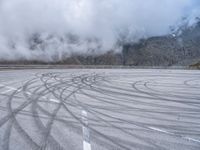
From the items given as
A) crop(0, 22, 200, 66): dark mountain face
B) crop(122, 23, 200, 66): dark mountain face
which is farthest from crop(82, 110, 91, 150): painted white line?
crop(122, 23, 200, 66): dark mountain face

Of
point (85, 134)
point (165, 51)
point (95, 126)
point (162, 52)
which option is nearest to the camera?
point (85, 134)

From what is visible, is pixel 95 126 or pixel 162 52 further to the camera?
pixel 162 52

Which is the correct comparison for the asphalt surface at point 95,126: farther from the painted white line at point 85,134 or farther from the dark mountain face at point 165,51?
the dark mountain face at point 165,51

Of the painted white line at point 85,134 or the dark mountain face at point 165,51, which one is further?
the dark mountain face at point 165,51

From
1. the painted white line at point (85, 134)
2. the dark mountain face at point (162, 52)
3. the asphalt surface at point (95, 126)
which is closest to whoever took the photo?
the painted white line at point (85, 134)

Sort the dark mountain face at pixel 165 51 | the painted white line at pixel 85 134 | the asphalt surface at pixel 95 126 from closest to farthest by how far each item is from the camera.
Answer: the painted white line at pixel 85 134
the asphalt surface at pixel 95 126
the dark mountain face at pixel 165 51

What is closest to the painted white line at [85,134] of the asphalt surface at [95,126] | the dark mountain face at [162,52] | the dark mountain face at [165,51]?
the asphalt surface at [95,126]

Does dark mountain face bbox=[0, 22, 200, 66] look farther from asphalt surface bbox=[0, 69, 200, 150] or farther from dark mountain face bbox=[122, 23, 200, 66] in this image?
asphalt surface bbox=[0, 69, 200, 150]

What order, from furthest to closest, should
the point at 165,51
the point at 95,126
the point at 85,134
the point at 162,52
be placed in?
1. the point at 165,51
2. the point at 162,52
3. the point at 95,126
4. the point at 85,134

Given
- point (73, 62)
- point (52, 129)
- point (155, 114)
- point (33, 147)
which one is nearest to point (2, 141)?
point (33, 147)

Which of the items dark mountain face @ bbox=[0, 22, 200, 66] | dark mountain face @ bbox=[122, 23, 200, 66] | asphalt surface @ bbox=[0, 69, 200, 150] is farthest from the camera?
dark mountain face @ bbox=[122, 23, 200, 66]

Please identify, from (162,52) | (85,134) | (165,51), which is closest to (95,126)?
(85,134)

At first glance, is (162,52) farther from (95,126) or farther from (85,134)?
(85,134)

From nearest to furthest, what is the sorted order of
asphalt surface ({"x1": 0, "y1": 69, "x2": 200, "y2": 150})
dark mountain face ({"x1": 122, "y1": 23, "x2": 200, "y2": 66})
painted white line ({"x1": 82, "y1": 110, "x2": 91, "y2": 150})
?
painted white line ({"x1": 82, "y1": 110, "x2": 91, "y2": 150}) → asphalt surface ({"x1": 0, "y1": 69, "x2": 200, "y2": 150}) → dark mountain face ({"x1": 122, "y1": 23, "x2": 200, "y2": 66})
